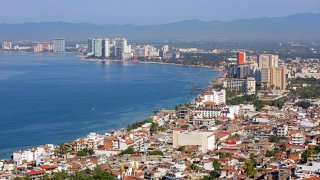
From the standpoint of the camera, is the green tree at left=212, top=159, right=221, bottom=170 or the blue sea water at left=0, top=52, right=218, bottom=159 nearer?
the green tree at left=212, top=159, right=221, bottom=170

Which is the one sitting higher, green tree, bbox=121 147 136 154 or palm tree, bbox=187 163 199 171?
palm tree, bbox=187 163 199 171

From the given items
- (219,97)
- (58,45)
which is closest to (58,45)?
(58,45)

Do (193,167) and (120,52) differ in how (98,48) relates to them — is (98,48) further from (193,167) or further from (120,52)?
(193,167)

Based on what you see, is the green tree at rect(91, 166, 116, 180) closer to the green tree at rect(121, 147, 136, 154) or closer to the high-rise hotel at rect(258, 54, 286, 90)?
the green tree at rect(121, 147, 136, 154)

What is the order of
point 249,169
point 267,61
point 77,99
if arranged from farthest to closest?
point 267,61 → point 77,99 → point 249,169

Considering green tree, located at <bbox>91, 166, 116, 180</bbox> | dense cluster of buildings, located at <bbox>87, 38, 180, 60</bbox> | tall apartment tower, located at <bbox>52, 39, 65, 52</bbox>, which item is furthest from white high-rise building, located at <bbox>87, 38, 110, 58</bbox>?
green tree, located at <bbox>91, 166, 116, 180</bbox>

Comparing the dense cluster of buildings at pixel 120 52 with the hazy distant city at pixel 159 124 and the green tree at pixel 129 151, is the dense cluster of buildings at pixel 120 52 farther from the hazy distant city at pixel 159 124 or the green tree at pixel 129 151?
the green tree at pixel 129 151

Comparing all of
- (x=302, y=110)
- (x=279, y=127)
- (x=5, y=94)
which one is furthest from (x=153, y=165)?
(x=5, y=94)

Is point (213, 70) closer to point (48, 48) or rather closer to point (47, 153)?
point (47, 153)

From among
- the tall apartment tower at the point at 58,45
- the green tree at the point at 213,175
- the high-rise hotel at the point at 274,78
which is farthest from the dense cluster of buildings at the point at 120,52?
the green tree at the point at 213,175
